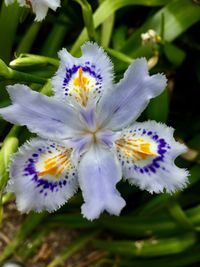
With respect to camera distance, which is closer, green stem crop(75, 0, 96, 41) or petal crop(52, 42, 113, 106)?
petal crop(52, 42, 113, 106)

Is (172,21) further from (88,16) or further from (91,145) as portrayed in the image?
(91,145)

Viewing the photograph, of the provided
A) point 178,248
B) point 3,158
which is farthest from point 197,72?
point 3,158

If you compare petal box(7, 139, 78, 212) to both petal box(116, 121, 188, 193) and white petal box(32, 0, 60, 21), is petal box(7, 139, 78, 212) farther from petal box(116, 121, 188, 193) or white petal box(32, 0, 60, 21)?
white petal box(32, 0, 60, 21)

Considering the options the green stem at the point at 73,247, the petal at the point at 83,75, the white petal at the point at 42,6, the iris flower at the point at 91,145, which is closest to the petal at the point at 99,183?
the iris flower at the point at 91,145

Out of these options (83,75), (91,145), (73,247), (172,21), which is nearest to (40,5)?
(83,75)

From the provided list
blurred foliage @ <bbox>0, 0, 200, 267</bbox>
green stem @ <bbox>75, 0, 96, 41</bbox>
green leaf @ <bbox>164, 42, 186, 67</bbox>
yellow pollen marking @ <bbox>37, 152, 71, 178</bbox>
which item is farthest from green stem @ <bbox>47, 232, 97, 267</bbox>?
yellow pollen marking @ <bbox>37, 152, 71, 178</bbox>
